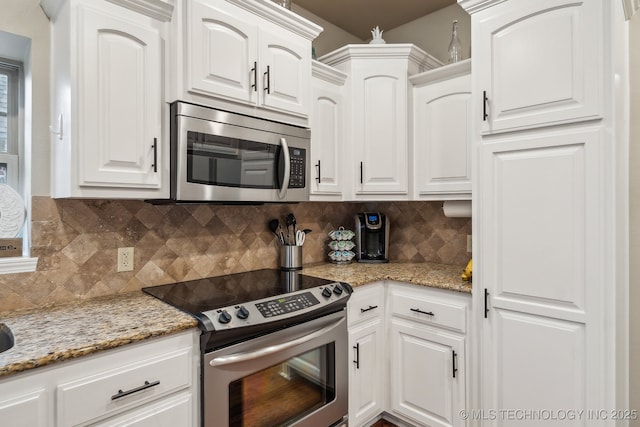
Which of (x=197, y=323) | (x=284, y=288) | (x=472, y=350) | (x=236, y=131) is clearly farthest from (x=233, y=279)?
(x=472, y=350)

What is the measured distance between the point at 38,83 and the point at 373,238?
7.07 ft

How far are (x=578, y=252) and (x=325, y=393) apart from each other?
1350 mm

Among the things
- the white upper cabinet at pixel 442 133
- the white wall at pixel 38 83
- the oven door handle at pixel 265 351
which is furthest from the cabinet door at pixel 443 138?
the white wall at pixel 38 83

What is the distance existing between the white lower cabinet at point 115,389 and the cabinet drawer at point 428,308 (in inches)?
48.6

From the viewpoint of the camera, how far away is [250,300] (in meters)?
1.59

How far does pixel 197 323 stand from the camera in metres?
1.36

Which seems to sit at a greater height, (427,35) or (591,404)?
(427,35)

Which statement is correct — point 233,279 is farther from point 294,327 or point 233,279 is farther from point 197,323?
point 197,323

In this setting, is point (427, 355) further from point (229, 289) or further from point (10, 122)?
point (10, 122)

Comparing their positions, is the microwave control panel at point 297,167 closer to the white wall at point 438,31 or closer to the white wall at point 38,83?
the white wall at point 38,83

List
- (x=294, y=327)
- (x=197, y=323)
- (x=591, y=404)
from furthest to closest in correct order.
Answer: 1. (x=294, y=327)
2. (x=591, y=404)
3. (x=197, y=323)

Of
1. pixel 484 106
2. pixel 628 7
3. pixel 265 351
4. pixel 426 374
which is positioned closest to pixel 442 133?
pixel 484 106

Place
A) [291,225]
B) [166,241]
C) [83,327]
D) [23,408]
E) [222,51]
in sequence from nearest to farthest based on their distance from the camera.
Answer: [23,408] < [83,327] < [222,51] < [166,241] < [291,225]

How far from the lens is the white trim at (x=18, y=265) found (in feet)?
4.90
